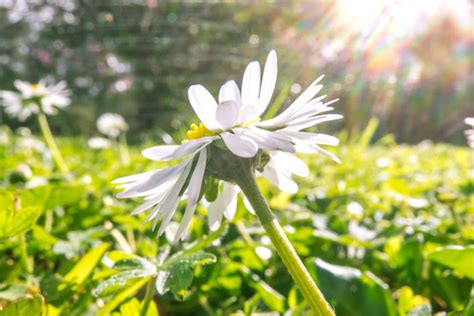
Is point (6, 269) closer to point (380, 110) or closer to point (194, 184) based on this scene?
point (194, 184)

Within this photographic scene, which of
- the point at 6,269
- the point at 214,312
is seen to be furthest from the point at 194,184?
the point at 6,269

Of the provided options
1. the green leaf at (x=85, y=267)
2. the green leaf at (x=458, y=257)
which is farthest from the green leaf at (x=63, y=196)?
the green leaf at (x=458, y=257)

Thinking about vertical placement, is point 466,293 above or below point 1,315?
below

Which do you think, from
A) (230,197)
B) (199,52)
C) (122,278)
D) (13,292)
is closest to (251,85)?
(230,197)

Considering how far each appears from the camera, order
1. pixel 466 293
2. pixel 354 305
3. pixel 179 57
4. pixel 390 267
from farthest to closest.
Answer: pixel 179 57
pixel 390 267
pixel 466 293
pixel 354 305

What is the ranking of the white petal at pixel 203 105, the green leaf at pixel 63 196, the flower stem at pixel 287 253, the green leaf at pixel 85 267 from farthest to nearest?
the green leaf at pixel 63 196 → the green leaf at pixel 85 267 → the white petal at pixel 203 105 → the flower stem at pixel 287 253

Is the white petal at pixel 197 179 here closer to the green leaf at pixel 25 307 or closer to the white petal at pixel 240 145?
the white petal at pixel 240 145

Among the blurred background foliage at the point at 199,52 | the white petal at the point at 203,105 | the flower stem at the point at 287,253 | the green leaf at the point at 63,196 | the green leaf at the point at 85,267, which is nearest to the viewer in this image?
the flower stem at the point at 287,253

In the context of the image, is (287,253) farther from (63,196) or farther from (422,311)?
(63,196)
